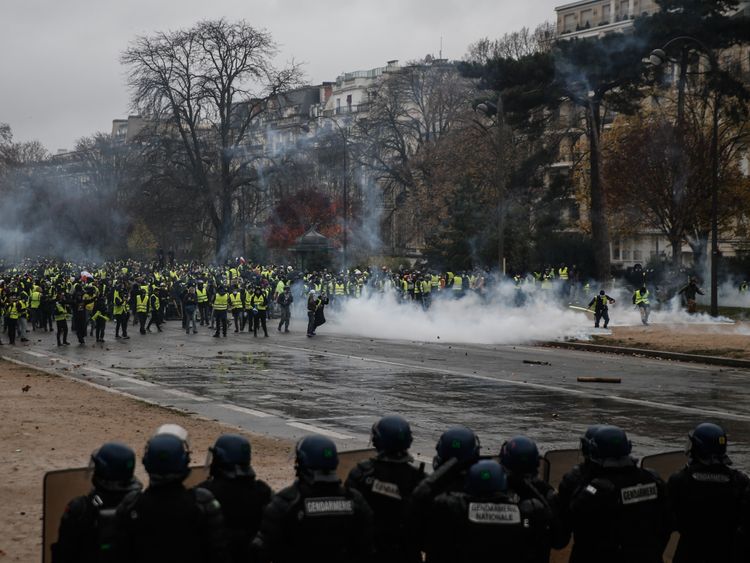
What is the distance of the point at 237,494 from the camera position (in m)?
5.44

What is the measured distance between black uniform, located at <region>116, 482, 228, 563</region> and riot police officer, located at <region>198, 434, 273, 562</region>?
1.38 feet

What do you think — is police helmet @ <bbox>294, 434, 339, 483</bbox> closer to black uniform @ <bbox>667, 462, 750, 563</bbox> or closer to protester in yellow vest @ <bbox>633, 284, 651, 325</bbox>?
black uniform @ <bbox>667, 462, 750, 563</bbox>

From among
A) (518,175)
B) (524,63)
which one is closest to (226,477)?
(524,63)

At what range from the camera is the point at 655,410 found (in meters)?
16.9

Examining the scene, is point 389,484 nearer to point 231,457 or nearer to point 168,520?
point 231,457

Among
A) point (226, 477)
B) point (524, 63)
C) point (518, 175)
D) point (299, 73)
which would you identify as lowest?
point (226, 477)

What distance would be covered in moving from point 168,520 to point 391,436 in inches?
53.9

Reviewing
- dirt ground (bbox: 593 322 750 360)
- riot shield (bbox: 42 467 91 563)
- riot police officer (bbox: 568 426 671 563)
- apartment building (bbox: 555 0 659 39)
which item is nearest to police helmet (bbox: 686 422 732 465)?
riot police officer (bbox: 568 426 671 563)

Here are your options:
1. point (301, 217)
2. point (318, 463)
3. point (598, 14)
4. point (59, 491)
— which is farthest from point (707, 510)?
point (598, 14)

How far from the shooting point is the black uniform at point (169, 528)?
16.0 feet

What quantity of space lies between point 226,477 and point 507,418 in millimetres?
10852

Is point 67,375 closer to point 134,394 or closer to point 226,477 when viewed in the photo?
point 134,394

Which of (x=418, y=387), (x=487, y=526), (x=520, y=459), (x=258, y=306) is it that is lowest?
(x=418, y=387)

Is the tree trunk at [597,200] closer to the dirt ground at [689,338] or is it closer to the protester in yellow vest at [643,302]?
the protester in yellow vest at [643,302]
